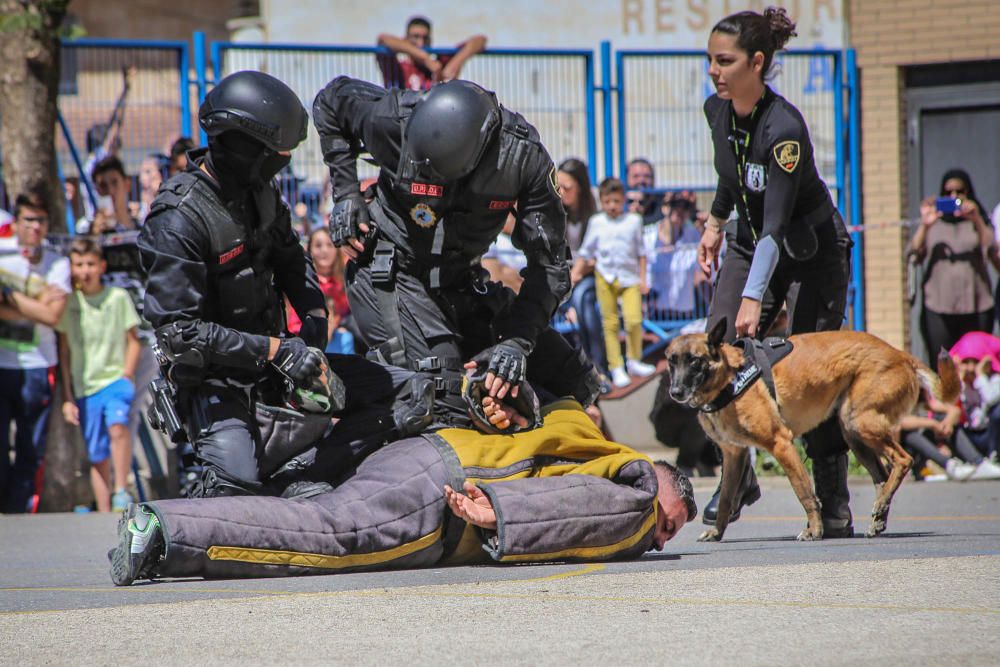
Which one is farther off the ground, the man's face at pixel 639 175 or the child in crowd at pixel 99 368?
the man's face at pixel 639 175

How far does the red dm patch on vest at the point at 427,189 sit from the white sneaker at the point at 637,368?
5484mm

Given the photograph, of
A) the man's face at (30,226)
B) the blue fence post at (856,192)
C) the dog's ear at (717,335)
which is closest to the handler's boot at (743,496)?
the dog's ear at (717,335)

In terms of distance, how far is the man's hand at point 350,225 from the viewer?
218 inches

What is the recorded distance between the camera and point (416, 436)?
5.09 metres

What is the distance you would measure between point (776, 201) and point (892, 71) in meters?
8.98

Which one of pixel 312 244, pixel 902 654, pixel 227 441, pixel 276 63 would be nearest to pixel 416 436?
pixel 227 441

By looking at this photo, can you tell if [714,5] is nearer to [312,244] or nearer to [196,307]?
[312,244]

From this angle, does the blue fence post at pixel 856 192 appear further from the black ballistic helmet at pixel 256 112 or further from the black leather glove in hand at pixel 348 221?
the black ballistic helmet at pixel 256 112

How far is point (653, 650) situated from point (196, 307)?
8.43 ft

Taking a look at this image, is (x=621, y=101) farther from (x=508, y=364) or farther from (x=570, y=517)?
(x=570, y=517)

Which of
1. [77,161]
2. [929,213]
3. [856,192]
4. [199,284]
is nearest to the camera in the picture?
[199,284]

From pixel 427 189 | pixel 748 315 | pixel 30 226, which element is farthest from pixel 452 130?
pixel 30 226

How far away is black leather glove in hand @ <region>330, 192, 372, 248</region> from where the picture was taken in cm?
554

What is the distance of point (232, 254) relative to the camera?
208 inches
